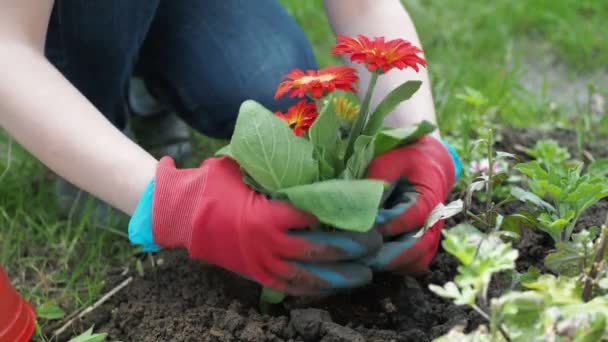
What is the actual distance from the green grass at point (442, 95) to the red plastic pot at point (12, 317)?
0.54 feet

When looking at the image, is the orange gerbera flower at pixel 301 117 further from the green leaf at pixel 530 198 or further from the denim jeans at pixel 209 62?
the denim jeans at pixel 209 62

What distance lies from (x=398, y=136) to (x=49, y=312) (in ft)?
2.43

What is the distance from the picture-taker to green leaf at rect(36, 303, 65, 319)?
1.43 m

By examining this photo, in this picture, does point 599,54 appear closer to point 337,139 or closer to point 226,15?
point 226,15

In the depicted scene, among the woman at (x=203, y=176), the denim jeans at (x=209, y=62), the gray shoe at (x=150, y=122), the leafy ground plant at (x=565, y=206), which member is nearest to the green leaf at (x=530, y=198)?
the leafy ground plant at (x=565, y=206)

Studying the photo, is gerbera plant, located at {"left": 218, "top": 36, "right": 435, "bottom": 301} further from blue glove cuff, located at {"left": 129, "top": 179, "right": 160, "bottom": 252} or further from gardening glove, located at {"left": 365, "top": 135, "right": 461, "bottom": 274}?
blue glove cuff, located at {"left": 129, "top": 179, "right": 160, "bottom": 252}

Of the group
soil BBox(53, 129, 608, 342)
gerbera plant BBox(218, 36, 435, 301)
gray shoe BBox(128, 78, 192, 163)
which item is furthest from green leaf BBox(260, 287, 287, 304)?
gray shoe BBox(128, 78, 192, 163)

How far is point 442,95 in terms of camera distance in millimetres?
2064

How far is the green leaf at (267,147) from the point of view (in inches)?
45.1

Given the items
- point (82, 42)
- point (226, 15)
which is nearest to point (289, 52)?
point (226, 15)

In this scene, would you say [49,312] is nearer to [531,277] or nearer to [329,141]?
[329,141]

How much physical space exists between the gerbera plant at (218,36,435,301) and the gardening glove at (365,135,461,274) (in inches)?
0.9

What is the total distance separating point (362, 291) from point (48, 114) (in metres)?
0.61

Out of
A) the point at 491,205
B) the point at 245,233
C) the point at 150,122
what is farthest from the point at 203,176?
the point at 150,122
